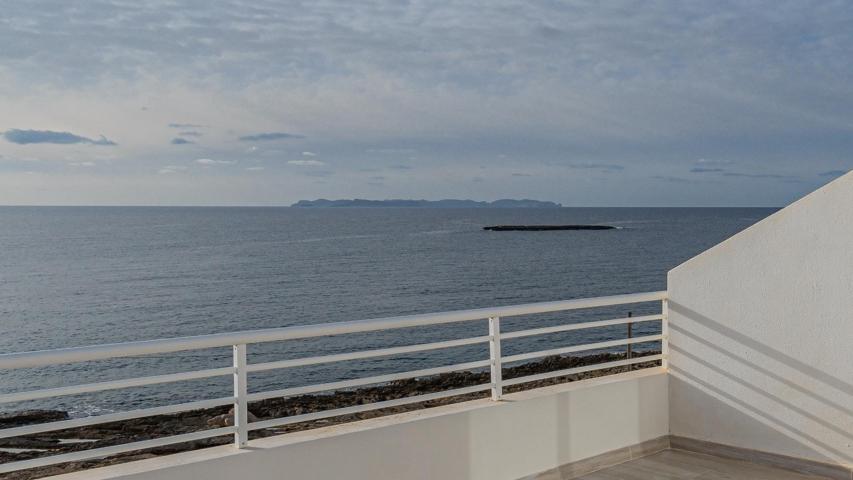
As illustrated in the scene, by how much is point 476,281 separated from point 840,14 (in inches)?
1355

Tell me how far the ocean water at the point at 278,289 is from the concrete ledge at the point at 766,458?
16814 millimetres

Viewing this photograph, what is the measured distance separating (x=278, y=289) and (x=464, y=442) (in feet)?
127

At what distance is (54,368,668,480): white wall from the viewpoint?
3693mm

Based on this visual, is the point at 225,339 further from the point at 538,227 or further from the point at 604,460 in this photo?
the point at 538,227

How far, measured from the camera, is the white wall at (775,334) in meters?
4.71

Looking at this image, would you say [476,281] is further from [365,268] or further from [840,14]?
[840,14]

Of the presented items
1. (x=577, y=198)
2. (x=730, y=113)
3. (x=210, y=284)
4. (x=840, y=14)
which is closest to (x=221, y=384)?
(x=840, y=14)

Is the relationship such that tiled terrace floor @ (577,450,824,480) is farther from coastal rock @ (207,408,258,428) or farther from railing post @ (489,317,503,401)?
coastal rock @ (207,408,258,428)

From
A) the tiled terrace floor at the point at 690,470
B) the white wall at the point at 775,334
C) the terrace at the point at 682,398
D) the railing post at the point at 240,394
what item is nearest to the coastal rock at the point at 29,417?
the terrace at the point at 682,398

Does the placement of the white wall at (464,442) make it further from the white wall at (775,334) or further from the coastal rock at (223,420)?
the coastal rock at (223,420)

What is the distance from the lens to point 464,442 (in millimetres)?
4473

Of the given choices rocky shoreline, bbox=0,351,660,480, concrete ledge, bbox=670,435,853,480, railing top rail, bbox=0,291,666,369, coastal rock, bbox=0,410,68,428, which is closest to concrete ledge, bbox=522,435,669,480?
concrete ledge, bbox=670,435,853,480

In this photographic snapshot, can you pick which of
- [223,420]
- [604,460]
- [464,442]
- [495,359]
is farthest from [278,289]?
[464,442]

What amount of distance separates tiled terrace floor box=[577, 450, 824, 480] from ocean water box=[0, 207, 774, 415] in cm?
1689
